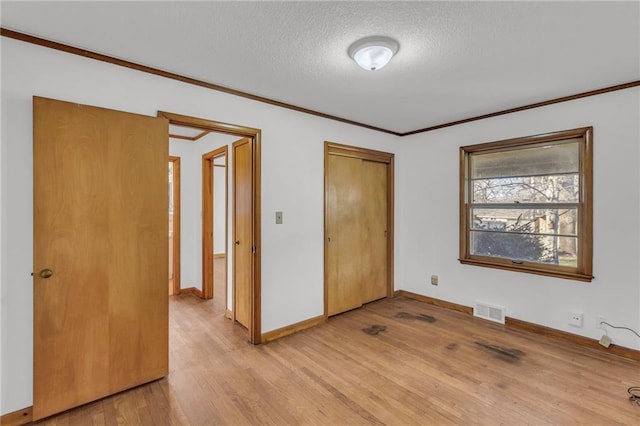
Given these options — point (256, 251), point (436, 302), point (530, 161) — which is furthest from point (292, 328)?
point (530, 161)

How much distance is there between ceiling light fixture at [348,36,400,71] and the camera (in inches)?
75.7

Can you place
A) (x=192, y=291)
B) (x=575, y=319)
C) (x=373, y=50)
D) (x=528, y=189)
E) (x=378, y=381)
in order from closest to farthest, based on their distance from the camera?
(x=373, y=50) < (x=378, y=381) < (x=575, y=319) < (x=528, y=189) < (x=192, y=291)

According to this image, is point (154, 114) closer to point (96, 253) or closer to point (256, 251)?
point (96, 253)

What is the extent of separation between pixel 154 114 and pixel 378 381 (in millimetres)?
2698

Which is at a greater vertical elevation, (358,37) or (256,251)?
(358,37)

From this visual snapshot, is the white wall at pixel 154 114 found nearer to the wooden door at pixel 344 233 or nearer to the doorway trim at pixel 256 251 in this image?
the doorway trim at pixel 256 251

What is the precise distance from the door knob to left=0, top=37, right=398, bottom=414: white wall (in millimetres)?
124

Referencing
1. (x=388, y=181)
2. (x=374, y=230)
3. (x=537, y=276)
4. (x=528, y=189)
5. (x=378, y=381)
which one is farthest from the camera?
(x=388, y=181)

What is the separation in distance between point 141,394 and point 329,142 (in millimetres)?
2913

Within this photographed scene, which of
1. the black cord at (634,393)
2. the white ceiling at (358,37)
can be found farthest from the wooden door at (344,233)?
the black cord at (634,393)

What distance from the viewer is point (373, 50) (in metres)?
1.98

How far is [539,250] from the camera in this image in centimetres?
324

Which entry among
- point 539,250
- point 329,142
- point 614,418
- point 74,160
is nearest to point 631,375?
point 614,418

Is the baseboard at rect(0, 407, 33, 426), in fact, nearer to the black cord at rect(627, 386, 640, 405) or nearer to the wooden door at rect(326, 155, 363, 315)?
the wooden door at rect(326, 155, 363, 315)
